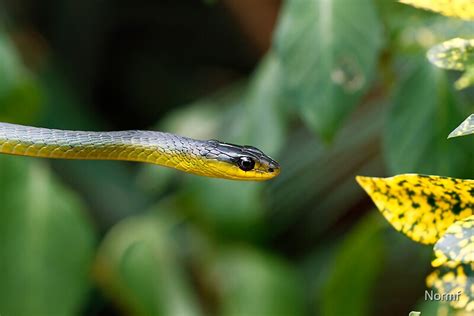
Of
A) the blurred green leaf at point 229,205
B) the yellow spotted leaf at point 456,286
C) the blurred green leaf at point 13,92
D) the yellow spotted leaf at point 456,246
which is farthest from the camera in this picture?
the blurred green leaf at point 229,205

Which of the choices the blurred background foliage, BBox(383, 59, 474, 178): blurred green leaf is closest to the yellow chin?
the blurred background foliage

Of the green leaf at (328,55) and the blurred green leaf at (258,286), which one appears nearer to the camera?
the green leaf at (328,55)

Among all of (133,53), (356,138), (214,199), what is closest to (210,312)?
(356,138)

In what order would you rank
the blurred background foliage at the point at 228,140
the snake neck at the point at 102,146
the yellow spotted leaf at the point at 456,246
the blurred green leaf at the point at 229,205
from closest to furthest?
the yellow spotted leaf at the point at 456,246, the snake neck at the point at 102,146, the blurred background foliage at the point at 228,140, the blurred green leaf at the point at 229,205

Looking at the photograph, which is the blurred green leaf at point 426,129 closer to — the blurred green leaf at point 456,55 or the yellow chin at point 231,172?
the yellow chin at point 231,172

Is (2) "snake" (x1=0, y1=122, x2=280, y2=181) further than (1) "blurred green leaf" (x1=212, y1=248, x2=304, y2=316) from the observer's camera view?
No

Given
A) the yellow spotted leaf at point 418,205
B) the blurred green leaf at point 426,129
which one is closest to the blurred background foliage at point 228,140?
the blurred green leaf at point 426,129

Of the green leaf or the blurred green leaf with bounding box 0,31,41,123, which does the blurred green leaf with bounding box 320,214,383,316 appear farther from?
the blurred green leaf with bounding box 0,31,41,123

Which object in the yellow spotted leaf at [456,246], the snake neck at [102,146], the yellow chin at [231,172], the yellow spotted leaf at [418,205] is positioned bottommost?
the yellow spotted leaf at [456,246]
